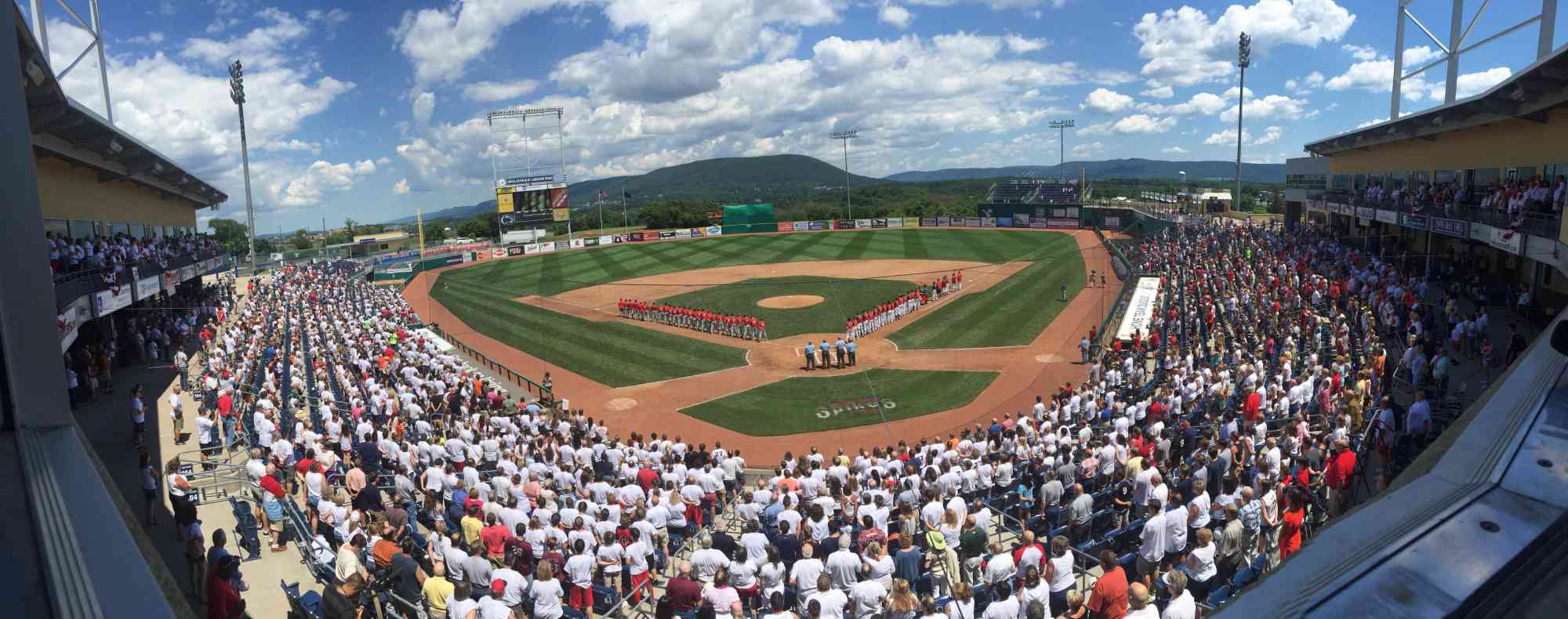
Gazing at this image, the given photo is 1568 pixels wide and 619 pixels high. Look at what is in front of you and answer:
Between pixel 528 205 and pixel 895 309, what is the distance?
Result: 4150 cm

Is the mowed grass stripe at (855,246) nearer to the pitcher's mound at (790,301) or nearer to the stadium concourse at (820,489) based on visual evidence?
the pitcher's mound at (790,301)

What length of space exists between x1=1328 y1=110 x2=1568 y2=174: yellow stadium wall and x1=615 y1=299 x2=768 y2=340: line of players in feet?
73.7

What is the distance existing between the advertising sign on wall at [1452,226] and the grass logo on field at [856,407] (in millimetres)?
15680

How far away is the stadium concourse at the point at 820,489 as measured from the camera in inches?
289

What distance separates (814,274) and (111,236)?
33623 millimetres

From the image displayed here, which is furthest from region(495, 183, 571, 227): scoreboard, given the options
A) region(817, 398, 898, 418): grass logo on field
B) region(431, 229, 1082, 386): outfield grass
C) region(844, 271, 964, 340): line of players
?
region(817, 398, 898, 418): grass logo on field

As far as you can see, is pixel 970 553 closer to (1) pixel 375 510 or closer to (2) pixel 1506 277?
(1) pixel 375 510

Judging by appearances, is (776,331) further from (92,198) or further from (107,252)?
(92,198)

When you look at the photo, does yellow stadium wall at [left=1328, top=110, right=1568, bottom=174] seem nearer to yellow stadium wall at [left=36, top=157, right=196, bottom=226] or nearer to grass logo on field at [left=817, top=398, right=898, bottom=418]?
grass logo on field at [left=817, top=398, right=898, bottom=418]

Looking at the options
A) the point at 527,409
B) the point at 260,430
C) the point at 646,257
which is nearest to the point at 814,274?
the point at 646,257

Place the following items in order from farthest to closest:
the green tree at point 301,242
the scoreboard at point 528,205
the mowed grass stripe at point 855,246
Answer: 1. the green tree at point 301,242
2. the scoreboard at point 528,205
3. the mowed grass stripe at point 855,246

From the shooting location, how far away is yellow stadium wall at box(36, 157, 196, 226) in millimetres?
19672

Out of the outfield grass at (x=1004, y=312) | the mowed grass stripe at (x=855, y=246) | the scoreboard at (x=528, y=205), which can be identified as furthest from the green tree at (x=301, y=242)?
the outfield grass at (x=1004, y=312)

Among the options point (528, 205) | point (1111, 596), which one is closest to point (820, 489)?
point (1111, 596)
